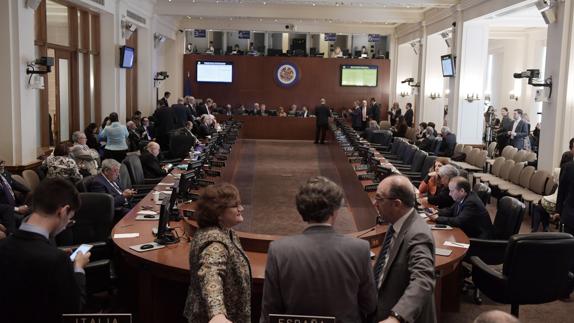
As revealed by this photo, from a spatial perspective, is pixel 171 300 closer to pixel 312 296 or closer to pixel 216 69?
pixel 312 296

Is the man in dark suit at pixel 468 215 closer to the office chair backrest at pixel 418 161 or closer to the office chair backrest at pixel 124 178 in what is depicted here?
the office chair backrest at pixel 124 178

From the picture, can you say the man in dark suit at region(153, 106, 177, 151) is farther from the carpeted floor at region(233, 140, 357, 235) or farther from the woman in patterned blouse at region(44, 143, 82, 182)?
the woman in patterned blouse at region(44, 143, 82, 182)

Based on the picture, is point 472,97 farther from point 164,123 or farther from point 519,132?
point 164,123

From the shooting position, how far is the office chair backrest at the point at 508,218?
556 centimetres

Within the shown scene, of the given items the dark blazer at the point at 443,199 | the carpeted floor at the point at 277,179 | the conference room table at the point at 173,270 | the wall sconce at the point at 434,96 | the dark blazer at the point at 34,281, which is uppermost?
the wall sconce at the point at 434,96

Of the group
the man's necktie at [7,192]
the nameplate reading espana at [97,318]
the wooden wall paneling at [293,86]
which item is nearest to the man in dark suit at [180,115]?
the man's necktie at [7,192]

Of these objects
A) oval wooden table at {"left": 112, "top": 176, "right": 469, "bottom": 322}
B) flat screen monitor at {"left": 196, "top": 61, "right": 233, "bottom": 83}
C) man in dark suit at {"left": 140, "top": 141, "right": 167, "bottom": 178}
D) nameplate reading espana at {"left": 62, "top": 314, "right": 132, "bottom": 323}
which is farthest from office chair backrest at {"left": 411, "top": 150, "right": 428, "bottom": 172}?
flat screen monitor at {"left": 196, "top": 61, "right": 233, "bottom": 83}

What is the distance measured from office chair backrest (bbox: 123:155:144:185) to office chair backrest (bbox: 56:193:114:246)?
2.98m

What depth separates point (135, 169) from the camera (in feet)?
28.3

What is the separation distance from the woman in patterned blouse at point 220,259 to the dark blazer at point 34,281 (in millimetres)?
498

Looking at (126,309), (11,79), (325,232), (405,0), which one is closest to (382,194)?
(325,232)

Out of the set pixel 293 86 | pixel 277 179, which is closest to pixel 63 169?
pixel 277 179

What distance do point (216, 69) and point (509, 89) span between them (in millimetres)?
10541

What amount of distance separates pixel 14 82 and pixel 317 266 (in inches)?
295
